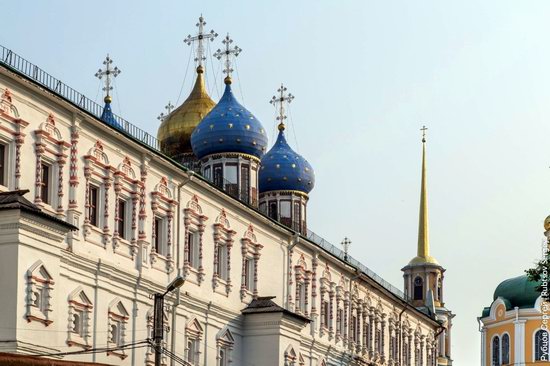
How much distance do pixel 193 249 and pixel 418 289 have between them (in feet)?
206

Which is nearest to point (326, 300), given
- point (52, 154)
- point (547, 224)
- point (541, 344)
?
point (547, 224)

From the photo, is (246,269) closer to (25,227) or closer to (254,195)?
(254,195)

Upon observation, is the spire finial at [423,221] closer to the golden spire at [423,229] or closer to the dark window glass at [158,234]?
the golden spire at [423,229]

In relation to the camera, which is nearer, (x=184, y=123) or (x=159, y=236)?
(x=159, y=236)

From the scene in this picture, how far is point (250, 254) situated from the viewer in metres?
50.4

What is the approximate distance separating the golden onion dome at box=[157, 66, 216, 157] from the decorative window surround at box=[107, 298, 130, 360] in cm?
2503

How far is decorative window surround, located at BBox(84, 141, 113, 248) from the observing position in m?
39.5

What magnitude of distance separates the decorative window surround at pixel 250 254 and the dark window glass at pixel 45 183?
1302cm

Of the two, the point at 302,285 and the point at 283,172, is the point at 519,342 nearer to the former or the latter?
the point at 283,172

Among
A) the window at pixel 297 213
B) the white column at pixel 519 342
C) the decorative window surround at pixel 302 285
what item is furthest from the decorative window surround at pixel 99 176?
the white column at pixel 519 342

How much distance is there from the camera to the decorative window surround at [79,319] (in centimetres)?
3791

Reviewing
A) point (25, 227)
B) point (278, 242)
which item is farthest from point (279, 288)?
point (25, 227)

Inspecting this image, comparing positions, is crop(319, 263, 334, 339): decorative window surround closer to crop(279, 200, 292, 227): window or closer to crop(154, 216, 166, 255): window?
crop(279, 200, 292, 227): window

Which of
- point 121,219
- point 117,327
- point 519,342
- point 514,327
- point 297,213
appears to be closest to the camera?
point 117,327
